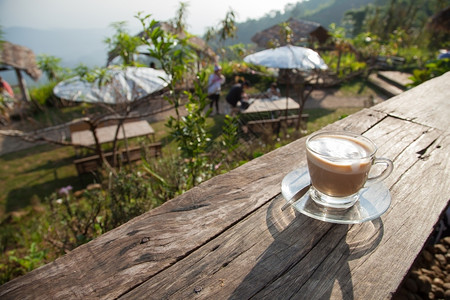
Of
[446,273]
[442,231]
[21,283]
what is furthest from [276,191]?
[442,231]

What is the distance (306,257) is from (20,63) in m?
13.8

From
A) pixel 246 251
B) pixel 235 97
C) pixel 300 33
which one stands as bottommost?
pixel 235 97

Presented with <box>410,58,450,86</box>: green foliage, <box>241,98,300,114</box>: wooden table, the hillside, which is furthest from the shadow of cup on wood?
the hillside

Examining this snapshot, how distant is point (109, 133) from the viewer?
7008 millimetres

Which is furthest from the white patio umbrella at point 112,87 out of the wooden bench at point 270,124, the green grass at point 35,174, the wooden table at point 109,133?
the wooden bench at point 270,124

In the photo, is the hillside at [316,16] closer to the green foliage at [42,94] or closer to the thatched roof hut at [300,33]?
the thatched roof hut at [300,33]

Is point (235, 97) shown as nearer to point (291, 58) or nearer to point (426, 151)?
point (291, 58)

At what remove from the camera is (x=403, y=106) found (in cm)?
156

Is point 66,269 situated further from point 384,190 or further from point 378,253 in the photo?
point 384,190

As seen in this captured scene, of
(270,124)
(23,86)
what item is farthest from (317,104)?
(23,86)

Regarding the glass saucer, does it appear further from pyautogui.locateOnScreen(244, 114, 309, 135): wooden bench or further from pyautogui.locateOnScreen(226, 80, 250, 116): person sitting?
pyautogui.locateOnScreen(226, 80, 250, 116): person sitting

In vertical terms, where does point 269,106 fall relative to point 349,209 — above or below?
below

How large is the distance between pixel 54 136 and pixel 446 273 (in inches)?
384

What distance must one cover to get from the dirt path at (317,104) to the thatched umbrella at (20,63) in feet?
8.88
